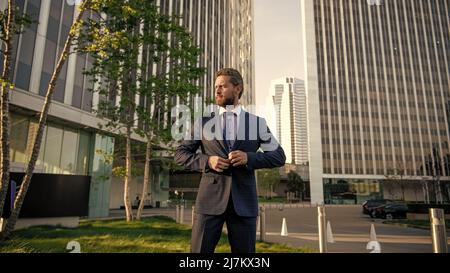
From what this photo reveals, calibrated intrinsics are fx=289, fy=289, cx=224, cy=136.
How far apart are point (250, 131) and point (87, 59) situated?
21586mm

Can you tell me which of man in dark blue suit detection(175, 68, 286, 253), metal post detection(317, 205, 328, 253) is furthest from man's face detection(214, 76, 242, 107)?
metal post detection(317, 205, 328, 253)

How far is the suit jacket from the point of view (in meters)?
1.84

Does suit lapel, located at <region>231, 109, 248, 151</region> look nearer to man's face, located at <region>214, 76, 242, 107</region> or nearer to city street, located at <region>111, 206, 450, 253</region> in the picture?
man's face, located at <region>214, 76, 242, 107</region>

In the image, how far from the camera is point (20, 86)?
1562 cm

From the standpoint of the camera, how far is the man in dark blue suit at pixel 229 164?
1.80m

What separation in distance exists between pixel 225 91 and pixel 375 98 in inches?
2997


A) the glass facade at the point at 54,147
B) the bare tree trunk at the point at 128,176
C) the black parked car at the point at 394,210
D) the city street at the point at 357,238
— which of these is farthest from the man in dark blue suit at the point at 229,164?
the black parked car at the point at 394,210

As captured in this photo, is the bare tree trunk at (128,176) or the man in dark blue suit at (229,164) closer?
the man in dark blue suit at (229,164)

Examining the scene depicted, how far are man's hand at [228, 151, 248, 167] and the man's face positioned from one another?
44 centimetres

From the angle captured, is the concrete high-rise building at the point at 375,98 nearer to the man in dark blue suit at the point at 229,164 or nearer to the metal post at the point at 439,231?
the metal post at the point at 439,231

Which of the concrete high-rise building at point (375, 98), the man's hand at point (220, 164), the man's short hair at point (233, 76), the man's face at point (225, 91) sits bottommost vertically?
the man's hand at point (220, 164)

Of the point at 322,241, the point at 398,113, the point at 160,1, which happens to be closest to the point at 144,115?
the point at 322,241

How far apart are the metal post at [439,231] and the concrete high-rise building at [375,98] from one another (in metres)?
61.2
